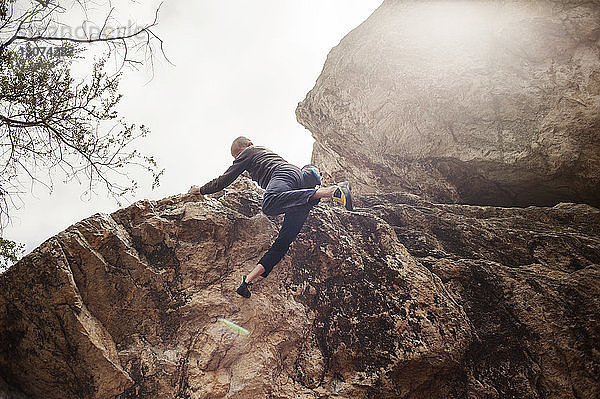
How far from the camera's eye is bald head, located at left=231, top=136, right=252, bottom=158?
261 inches

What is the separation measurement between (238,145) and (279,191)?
1.90 meters

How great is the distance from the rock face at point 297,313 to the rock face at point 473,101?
211cm

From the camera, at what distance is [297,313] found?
15.9ft

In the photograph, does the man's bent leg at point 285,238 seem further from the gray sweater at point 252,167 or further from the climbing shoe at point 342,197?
the gray sweater at point 252,167

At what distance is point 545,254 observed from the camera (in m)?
5.66

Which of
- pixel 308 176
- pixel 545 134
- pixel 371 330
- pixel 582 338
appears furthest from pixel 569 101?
pixel 371 330

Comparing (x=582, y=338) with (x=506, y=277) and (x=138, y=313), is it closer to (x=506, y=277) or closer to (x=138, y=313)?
(x=506, y=277)

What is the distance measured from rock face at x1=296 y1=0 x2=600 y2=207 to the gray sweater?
4244mm

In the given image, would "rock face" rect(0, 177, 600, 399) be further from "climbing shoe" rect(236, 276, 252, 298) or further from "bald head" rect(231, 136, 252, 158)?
"bald head" rect(231, 136, 252, 158)

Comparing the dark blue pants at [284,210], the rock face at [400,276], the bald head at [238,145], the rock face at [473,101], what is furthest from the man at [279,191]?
the rock face at [473,101]

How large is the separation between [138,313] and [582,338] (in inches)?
241

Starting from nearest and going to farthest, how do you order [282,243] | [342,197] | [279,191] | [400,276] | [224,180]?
[400,276]
[282,243]
[279,191]
[342,197]
[224,180]

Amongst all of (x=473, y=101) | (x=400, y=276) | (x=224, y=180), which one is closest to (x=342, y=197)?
(x=400, y=276)

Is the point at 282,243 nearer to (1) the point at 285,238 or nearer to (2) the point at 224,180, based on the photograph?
(1) the point at 285,238
